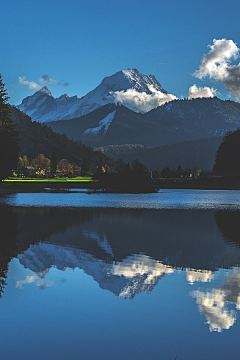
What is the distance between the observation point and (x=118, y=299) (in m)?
12.1

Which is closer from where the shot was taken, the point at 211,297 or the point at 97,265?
the point at 211,297

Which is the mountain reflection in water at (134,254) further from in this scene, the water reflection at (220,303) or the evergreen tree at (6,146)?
the evergreen tree at (6,146)

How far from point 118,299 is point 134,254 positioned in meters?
7.36

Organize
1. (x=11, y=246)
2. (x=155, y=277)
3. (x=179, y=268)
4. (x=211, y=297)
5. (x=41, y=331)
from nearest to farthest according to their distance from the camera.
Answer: (x=41, y=331) → (x=211, y=297) → (x=155, y=277) → (x=179, y=268) → (x=11, y=246)

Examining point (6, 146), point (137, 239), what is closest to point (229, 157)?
point (6, 146)

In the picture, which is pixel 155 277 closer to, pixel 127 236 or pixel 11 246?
pixel 11 246

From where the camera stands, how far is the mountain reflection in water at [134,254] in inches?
509

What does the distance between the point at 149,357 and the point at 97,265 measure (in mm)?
8542

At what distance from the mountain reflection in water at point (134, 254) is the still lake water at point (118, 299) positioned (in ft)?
0.15

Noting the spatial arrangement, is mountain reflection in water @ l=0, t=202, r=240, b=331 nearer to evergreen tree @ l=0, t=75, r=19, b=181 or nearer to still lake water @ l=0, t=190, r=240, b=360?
still lake water @ l=0, t=190, r=240, b=360

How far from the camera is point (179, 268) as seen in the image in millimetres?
16531

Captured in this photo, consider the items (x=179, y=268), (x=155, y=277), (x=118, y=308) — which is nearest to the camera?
(x=118, y=308)

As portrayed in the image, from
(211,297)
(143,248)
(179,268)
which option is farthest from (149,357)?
(143,248)

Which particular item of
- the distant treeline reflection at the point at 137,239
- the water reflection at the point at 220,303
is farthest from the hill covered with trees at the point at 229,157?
the water reflection at the point at 220,303
